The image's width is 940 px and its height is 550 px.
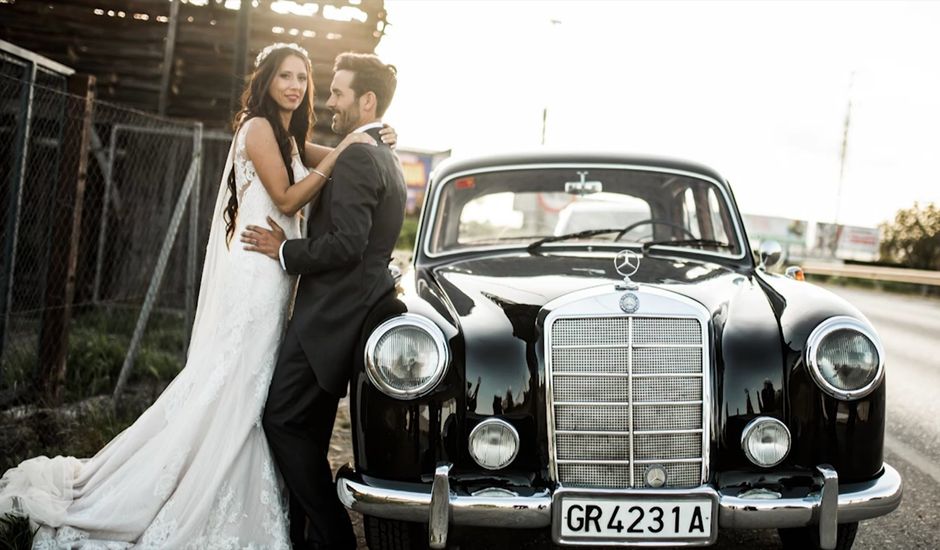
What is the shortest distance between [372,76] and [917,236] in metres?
37.9

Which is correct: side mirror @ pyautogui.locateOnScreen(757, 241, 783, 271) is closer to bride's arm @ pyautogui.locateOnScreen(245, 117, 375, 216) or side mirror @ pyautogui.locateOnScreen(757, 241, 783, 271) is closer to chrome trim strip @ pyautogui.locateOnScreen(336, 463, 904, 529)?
chrome trim strip @ pyautogui.locateOnScreen(336, 463, 904, 529)

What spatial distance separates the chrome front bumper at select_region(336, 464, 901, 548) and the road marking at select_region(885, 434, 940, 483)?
2526 mm

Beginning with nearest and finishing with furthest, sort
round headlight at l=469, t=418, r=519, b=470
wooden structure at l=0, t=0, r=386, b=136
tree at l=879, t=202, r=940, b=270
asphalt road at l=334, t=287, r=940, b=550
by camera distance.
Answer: round headlight at l=469, t=418, r=519, b=470 < asphalt road at l=334, t=287, r=940, b=550 < wooden structure at l=0, t=0, r=386, b=136 < tree at l=879, t=202, r=940, b=270

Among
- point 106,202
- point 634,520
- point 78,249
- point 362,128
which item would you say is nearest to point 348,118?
point 362,128

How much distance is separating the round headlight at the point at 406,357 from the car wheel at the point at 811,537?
4.84ft

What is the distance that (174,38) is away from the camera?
10.9 meters

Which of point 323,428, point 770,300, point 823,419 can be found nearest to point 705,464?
point 823,419

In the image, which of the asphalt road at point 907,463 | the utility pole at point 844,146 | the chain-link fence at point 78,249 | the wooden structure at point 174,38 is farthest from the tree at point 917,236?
the chain-link fence at point 78,249

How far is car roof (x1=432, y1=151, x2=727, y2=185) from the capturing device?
192 inches

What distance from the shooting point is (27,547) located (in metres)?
3.56

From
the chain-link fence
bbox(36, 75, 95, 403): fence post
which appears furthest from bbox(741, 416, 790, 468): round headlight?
bbox(36, 75, 95, 403): fence post

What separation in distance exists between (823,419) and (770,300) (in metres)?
0.62

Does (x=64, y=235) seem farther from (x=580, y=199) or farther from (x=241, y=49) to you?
(x=580, y=199)

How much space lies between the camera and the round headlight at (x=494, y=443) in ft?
10.8
